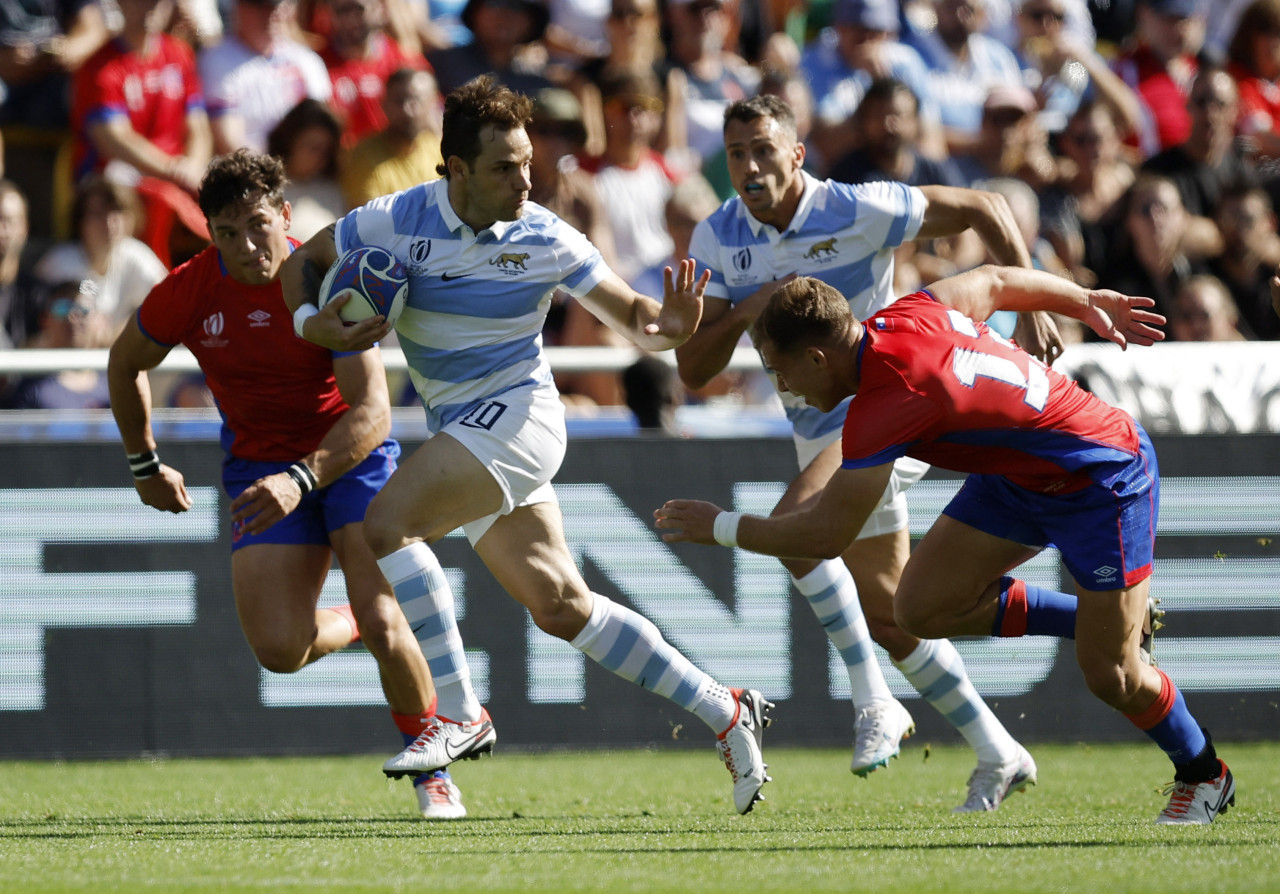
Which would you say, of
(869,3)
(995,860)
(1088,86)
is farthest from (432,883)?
(1088,86)

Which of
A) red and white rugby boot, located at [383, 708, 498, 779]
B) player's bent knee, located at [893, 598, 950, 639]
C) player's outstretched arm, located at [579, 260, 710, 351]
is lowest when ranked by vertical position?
red and white rugby boot, located at [383, 708, 498, 779]

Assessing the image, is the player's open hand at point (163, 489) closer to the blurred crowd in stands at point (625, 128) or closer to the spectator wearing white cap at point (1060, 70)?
the blurred crowd in stands at point (625, 128)

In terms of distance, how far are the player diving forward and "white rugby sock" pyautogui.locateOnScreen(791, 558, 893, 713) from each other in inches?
30.1

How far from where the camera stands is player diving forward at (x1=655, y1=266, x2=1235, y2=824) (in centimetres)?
492

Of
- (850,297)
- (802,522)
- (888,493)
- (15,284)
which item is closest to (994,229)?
(850,297)

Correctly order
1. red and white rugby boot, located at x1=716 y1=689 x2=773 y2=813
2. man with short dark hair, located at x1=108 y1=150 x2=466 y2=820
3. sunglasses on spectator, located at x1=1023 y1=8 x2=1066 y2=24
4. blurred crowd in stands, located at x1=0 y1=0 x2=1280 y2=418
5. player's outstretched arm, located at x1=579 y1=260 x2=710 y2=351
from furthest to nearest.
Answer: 1. sunglasses on spectator, located at x1=1023 y1=8 x2=1066 y2=24
2. blurred crowd in stands, located at x1=0 y1=0 x2=1280 y2=418
3. man with short dark hair, located at x1=108 y1=150 x2=466 y2=820
4. red and white rugby boot, located at x1=716 y1=689 x2=773 y2=813
5. player's outstretched arm, located at x1=579 y1=260 x2=710 y2=351

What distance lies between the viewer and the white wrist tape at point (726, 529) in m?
5.04

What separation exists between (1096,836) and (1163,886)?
40.7 inches

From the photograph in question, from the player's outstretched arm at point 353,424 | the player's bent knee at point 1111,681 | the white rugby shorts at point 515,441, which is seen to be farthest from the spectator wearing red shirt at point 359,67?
the player's bent knee at point 1111,681

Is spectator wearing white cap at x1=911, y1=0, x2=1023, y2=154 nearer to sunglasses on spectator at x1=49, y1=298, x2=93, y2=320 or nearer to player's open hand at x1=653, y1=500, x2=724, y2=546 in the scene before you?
sunglasses on spectator at x1=49, y1=298, x2=93, y2=320

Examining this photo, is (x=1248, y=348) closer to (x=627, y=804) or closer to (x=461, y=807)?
(x=627, y=804)

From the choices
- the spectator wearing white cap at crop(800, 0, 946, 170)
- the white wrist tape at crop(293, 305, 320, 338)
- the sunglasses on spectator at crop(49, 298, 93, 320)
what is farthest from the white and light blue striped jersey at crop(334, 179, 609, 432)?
the spectator wearing white cap at crop(800, 0, 946, 170)

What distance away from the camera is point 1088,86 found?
39.2ft

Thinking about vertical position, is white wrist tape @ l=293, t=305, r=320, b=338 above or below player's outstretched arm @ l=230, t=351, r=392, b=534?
above
